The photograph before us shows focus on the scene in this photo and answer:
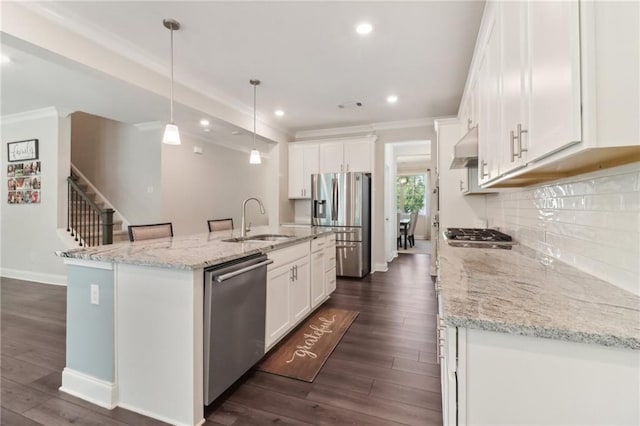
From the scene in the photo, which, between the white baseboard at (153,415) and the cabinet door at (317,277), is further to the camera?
the cabinet door at (317,277)

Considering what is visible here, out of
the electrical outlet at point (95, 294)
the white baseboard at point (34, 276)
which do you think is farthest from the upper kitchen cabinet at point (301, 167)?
the electrical outlet at point (95, 294)

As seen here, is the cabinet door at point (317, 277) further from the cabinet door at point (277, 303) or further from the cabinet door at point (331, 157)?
the cabinet door at point (331, 157)

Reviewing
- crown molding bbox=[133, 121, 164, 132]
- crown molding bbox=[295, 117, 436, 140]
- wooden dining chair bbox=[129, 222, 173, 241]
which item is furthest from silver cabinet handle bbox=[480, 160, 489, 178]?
crown molding bbox=[133, 121, 164, 132]

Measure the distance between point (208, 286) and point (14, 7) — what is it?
2352 mm

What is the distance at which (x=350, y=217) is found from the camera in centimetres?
492

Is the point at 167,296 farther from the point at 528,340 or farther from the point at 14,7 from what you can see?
the point at 14,7

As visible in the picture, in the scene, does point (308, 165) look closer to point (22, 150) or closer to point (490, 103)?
point (490, 103)

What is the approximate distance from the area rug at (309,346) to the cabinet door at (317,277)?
0.59 ft

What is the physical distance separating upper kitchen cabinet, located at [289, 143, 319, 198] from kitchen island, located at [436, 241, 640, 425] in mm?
4591

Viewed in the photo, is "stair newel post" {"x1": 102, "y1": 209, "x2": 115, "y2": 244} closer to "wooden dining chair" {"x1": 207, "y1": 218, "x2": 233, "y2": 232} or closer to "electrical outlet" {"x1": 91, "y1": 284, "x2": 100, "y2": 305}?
"wooden dining chair" {"x1": 207, "y1": 218, "x2": 233, "y2": 232}

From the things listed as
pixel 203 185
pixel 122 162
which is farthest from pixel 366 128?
pixel 122 162

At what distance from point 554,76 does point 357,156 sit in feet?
14.1

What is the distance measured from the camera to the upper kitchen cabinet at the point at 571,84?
0.71 metres

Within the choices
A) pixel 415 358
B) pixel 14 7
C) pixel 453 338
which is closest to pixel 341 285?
pixel 415 358
